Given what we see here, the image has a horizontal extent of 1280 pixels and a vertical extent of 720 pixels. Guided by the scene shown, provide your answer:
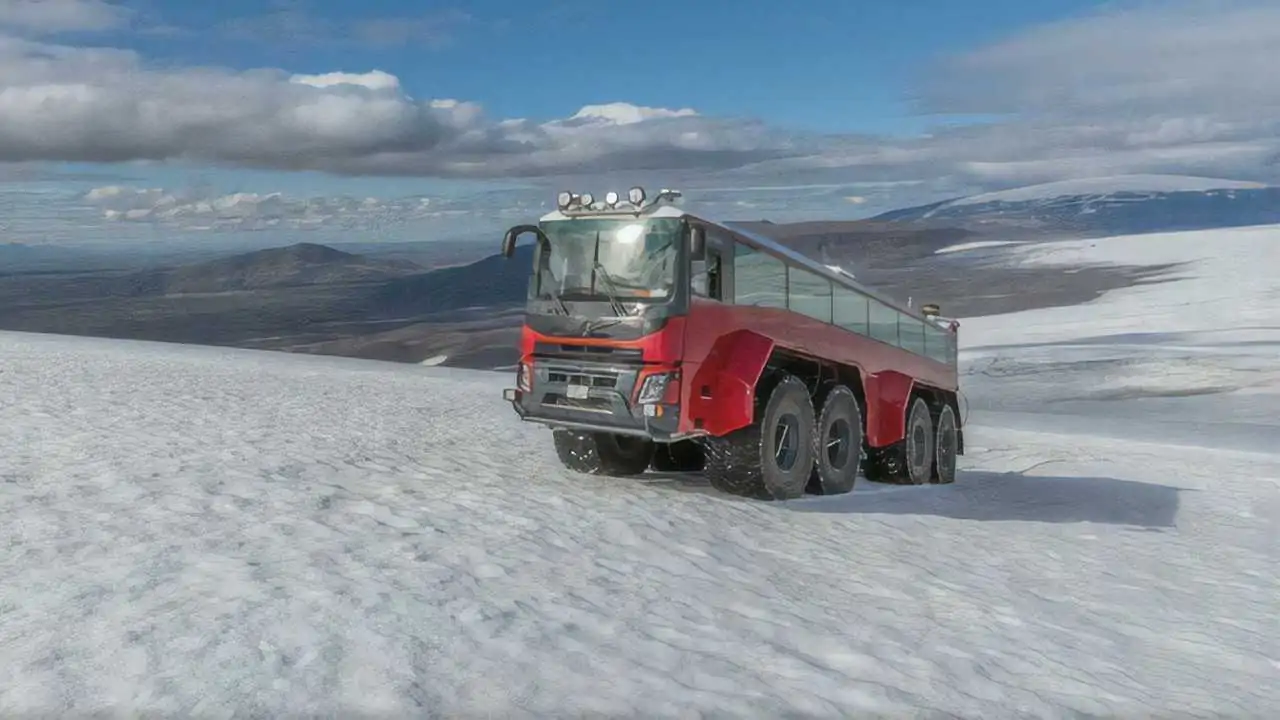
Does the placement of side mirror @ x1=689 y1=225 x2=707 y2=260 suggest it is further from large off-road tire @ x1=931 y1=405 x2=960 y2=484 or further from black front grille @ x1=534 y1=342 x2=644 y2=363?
large off-road tire @ x1=931 y1=405 x2=960 y2=484

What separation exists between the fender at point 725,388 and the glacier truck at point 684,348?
0.01 meters

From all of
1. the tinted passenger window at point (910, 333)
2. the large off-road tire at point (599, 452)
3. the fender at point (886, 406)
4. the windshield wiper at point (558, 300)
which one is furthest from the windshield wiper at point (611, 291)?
the tinted passenger window at point (910, 333)

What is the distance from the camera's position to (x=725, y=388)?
9.92m

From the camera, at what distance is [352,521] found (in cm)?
793

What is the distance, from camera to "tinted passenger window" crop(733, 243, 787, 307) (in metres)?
10.2

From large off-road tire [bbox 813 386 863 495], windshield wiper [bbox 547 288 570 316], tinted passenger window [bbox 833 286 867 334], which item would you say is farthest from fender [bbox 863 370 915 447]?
windshield wiper [bbox 547 288 570 316]

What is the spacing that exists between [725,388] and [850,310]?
3.48 m

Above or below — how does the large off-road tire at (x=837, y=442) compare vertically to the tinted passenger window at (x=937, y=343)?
below

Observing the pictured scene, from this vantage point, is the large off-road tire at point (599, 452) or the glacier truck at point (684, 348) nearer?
the glacier truck at point (684, 348)

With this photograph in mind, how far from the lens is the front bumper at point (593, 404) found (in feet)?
31.1

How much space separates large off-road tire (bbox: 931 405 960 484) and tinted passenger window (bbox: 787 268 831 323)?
205 inches

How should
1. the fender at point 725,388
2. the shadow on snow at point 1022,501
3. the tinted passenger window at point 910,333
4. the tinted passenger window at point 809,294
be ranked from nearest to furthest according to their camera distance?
the fender at point 725,388 → the tinted passenger window at point 809,294 → the shadow on snow at point 1022,501 → the tinted passenger window at point 910,333

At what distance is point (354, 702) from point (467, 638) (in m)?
0.97

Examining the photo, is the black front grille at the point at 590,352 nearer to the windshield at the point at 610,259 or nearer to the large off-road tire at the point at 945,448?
the windshield at the point at 610,259
